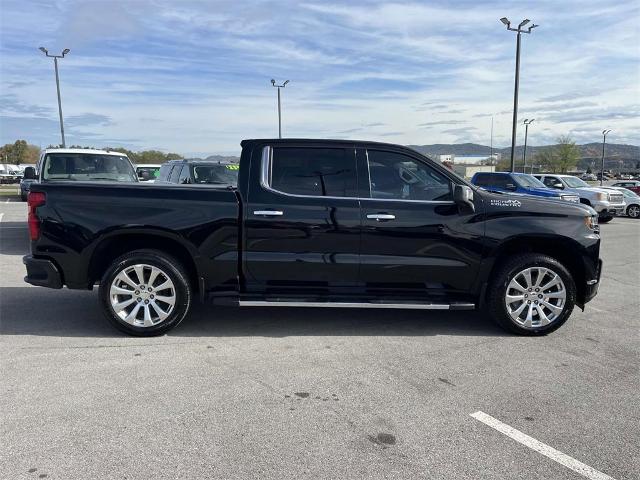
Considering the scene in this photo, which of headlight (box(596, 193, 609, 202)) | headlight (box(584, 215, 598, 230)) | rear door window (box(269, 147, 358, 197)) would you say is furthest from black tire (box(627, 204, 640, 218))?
rear door window (box(269, 147, 358, 197))

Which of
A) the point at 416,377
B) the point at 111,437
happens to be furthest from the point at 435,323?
the point at 111,437

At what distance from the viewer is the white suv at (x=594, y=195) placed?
61.0ft

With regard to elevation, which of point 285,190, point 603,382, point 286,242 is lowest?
point 603,382

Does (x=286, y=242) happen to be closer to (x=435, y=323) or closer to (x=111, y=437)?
(x=435, y=323)

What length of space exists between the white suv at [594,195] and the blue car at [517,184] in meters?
1.42

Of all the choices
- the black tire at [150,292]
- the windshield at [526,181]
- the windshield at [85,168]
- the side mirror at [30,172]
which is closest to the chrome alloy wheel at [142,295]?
the black tire at [150,292]

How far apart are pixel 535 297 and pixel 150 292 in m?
3.72

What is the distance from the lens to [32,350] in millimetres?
4516

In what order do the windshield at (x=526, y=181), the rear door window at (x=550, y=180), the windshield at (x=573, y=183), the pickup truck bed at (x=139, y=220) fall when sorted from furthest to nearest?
the windshield at (x=573, y=183)
the rear door window at (x=550, y=180)
the windshield at (x=526, y=181)
the pickup truck bed at (x=139, y=220)

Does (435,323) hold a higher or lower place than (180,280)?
lower

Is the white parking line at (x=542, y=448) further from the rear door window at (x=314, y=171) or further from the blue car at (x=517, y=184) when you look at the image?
the blue car at (x=517, y=184)

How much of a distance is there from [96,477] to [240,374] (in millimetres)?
1474

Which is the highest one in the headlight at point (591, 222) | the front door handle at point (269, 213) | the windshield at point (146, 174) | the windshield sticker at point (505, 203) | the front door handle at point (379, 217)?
the windshield at point (146, 174)

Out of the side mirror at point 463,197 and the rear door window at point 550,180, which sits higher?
the side mirror at point 463,197
